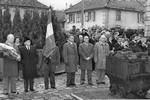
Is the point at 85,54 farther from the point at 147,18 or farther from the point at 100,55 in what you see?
the point at 147,18

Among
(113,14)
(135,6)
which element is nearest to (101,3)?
(113,14)

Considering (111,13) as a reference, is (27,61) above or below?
below

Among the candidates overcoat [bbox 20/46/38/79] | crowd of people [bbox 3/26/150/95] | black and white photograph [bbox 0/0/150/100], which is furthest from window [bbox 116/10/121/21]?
overcoat [bbox 20/46/38/79]

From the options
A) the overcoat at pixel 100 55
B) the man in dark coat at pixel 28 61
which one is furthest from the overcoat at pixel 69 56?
the man in dark coat at pixel 28 61

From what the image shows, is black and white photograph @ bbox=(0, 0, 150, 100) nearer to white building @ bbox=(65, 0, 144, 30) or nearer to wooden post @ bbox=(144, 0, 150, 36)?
wooden post @ bbox=(144, 0, 150, 36)

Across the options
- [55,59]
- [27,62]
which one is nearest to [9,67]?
[27,62]

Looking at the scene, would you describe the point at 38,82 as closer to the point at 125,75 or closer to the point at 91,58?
the point at 91,58

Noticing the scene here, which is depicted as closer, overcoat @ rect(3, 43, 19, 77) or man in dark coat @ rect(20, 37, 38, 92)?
overcoat @ rect(3, 43, 19, 77)

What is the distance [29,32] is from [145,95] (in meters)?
6.31

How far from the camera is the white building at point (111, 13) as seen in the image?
37.6 m

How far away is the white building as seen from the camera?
3759 cm

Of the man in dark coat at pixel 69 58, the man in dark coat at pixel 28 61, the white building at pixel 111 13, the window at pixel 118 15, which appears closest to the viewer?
the man in dark coat at pixel 28 61

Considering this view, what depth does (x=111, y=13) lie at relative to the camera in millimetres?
38156

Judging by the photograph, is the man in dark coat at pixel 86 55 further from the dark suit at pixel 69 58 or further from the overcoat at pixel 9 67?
the overcoat at pixel 9 67
